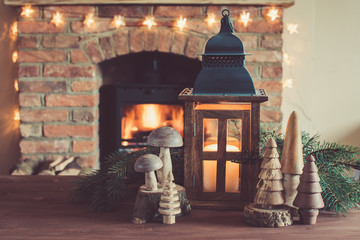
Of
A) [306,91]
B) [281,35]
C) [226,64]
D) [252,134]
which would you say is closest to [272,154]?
[252,134]

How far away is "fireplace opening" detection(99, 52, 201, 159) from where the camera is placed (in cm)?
239

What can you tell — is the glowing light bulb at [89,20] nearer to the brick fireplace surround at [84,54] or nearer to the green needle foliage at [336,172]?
the brick fireplace surround at [84,54]

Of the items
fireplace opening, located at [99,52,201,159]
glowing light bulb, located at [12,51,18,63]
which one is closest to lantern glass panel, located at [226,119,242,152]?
fireplace opening, located at [99,52,201,159]

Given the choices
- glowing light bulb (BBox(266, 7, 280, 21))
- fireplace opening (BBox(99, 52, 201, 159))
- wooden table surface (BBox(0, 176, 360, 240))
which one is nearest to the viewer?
wooden table surface (BBox(0, 176, 360, 240))

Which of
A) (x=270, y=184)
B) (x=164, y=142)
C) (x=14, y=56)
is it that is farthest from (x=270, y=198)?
(x=14, y=56)

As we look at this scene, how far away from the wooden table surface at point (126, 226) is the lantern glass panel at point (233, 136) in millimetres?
143

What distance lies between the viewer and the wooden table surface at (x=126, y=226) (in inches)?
31.4

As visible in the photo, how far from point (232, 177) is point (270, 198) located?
0.45 ft

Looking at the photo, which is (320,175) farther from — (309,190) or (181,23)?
(181,23)

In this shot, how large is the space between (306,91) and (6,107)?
1.79 metres

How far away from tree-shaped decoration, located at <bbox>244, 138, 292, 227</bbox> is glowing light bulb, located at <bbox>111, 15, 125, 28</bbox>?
156cm

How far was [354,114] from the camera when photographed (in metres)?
2.60

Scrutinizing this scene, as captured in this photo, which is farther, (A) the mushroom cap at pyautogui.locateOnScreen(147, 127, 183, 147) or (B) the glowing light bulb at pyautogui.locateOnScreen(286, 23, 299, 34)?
(B) the glowing light bulb at pyautogui.locateOnScreen(286, 23, 299, 34)

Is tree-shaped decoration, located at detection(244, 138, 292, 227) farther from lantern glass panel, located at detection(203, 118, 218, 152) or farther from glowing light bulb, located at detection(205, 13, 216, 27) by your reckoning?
glowing light bulb, located at detection(205, 13, 216, 27)
